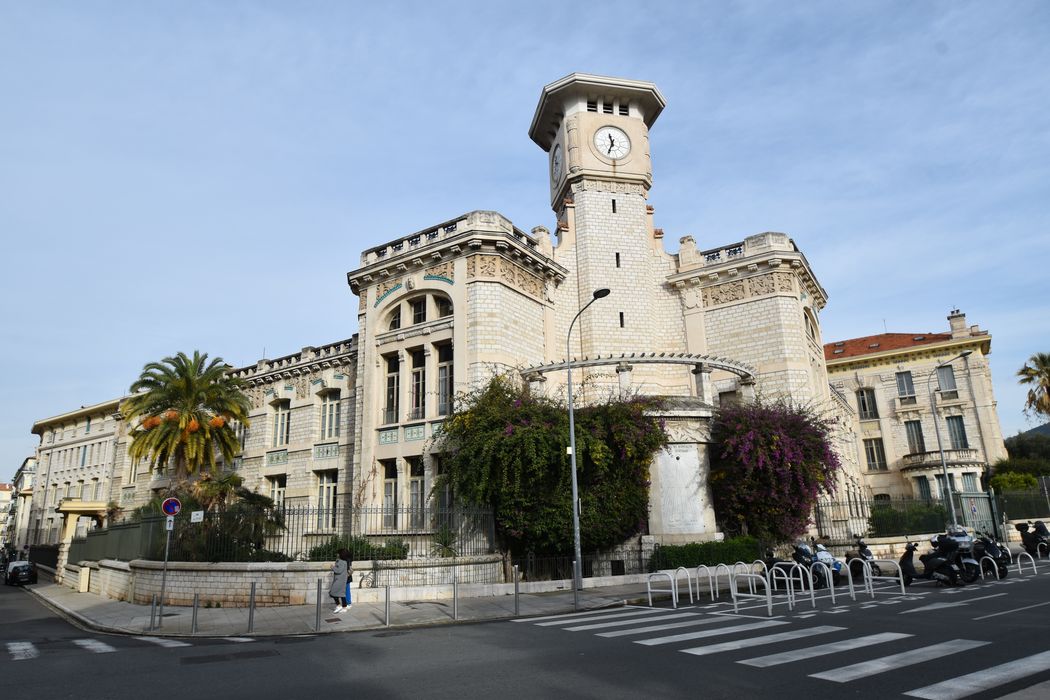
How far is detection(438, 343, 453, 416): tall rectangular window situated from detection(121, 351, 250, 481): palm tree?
13.5 metres

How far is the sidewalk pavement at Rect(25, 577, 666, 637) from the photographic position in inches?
482

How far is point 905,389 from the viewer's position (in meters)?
43.1

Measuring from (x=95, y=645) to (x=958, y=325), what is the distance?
47600mm

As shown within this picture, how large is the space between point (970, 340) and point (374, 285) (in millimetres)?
36632

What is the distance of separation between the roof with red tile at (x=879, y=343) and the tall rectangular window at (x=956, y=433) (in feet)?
16.7

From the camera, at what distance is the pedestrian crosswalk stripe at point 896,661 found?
6.69 meters

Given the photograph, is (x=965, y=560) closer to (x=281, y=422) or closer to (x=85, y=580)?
(x=85, y=580)

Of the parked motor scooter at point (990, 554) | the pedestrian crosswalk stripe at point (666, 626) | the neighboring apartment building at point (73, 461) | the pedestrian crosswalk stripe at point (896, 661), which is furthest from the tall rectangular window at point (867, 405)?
the neighboring apartment building at point (73, 461)

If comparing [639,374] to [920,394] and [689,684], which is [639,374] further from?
[920,394]

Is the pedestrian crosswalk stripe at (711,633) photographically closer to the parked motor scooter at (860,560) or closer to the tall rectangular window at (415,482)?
Result: the parked motor scooter at (860,560)

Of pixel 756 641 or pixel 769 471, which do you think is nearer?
pixel 756 641

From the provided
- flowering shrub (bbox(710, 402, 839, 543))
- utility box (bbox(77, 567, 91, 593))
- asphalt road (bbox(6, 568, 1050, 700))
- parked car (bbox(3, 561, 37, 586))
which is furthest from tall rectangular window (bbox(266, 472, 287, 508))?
flowering shrub (bbox(710, 402, 839, 543))

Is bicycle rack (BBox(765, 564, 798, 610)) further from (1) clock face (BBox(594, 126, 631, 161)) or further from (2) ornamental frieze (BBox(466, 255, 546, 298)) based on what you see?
(1) clock face (BBox(594, 126, 631, 161))

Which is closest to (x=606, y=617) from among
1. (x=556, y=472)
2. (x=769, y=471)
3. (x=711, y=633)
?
(x=711, y=633)
